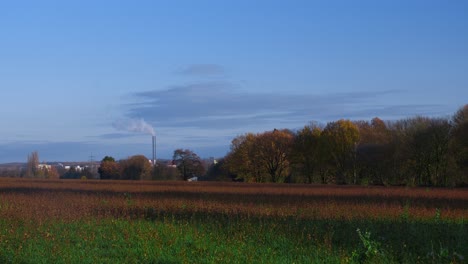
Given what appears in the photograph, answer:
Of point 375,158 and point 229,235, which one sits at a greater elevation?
point 375,158

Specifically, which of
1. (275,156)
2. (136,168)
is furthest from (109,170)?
(275,156)

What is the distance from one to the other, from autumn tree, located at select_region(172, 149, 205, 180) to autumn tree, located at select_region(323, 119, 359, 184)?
28.7 metres

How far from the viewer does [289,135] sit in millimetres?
89188

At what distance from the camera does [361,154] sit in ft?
226

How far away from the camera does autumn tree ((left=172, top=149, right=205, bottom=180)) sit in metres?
97.0

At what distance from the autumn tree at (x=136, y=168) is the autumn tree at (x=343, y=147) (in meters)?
30.9

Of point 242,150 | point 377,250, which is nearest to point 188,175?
point 242,150

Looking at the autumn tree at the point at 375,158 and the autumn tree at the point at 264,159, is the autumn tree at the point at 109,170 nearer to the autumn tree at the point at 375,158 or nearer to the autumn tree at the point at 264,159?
the autumn tree at the point at 264,159

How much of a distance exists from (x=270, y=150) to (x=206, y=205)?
62929 mm

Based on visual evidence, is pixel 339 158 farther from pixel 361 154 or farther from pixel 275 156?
pixel 275 156

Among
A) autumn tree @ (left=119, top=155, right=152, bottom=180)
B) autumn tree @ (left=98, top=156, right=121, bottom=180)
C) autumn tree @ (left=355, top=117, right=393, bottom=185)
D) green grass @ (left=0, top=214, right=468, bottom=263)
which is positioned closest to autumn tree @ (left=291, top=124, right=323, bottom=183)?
autumn tree @ (left=355, top=117, right=393, bottom=185)

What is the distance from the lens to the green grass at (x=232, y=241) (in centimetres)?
1148

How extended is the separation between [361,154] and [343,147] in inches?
218

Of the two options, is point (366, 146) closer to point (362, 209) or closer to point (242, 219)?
point (362, 209)
